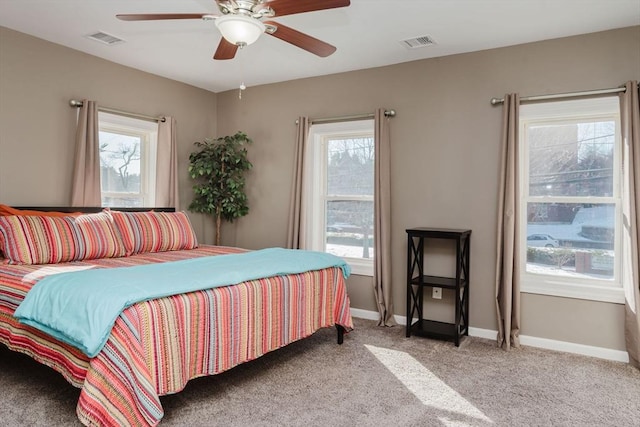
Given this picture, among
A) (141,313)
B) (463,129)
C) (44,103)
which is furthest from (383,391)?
(44,103)

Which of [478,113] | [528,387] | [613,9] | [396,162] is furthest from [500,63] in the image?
[528,387]

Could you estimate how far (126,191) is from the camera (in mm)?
4551

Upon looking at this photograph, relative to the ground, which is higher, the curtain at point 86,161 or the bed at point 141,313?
the curtain at point 86,161

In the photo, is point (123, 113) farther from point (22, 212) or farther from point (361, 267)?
point (361, 267)

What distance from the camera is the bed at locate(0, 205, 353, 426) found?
1973 mm

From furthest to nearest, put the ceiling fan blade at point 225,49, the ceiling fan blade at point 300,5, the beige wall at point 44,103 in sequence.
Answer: the beige wall at point 44,103 < the ceiling fan blade at point 225,49 < the ceiling fan blade at point 300,5

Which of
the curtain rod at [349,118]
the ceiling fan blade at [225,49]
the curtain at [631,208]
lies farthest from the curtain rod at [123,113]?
the curtain at [631,208]

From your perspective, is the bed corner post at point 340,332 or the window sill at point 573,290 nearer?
the window sill at point 573,290

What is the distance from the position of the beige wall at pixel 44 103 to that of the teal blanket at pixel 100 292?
1.76m

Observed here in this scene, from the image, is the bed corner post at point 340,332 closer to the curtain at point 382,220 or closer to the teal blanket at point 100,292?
the curtain at point 382,220

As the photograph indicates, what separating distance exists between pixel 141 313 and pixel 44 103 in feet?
8.64

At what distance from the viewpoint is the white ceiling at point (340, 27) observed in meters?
3.01

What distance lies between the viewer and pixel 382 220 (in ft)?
13.8

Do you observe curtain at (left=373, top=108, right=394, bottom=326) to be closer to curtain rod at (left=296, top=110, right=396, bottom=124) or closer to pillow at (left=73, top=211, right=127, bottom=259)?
curtain rod at (left=296, top=110, right=396, bottom=124)
